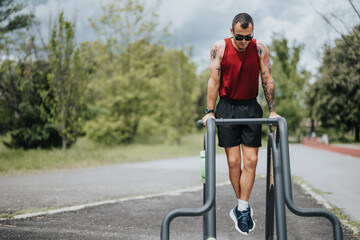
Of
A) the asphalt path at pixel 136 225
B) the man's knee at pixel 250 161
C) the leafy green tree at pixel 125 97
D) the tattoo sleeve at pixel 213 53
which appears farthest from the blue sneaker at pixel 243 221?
the leafy green tree at pixel 125 97

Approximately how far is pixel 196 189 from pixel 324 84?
81.4 ft

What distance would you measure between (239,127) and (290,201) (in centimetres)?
105

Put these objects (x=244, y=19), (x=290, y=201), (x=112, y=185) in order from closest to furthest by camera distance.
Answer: (x=290, y=201)
(x=244, y=19)
(x=112, y=185)

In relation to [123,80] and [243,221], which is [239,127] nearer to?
[243,221]

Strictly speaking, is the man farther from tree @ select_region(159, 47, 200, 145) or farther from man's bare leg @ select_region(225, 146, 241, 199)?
tree @ select_region(159, 47, 200, 145)

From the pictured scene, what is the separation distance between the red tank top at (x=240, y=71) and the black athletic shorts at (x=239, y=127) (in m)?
0.08

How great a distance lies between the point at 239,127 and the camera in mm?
3281

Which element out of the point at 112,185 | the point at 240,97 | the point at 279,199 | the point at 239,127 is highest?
the point at 240,97

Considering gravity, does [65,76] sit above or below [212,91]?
above

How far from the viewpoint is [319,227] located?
416cm

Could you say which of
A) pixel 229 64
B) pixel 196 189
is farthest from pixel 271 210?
pixel 196 189

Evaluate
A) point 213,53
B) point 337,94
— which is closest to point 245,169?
point 213,53

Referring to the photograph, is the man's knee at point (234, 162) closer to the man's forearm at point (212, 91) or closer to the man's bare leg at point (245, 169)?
the man's bare leg at point (245, 169)

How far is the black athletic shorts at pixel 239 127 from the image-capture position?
127 inches
